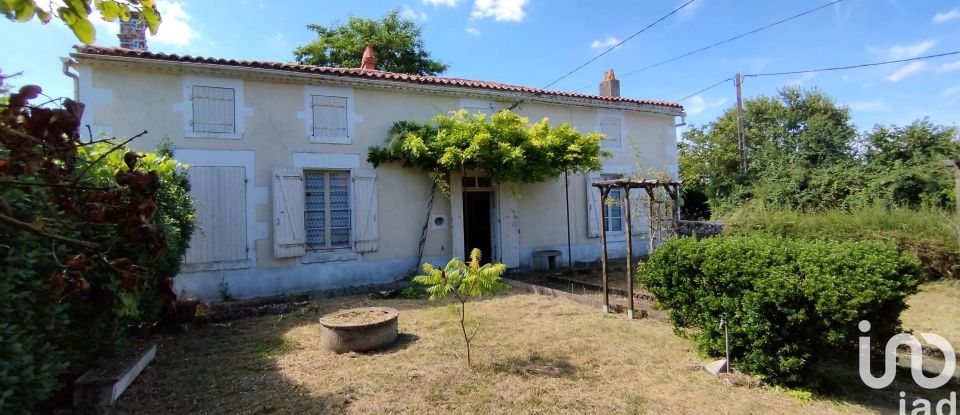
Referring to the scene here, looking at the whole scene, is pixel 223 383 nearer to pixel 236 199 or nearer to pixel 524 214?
pixel 236 199

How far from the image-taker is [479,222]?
37.6 feet

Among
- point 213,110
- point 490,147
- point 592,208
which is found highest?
point 213,110

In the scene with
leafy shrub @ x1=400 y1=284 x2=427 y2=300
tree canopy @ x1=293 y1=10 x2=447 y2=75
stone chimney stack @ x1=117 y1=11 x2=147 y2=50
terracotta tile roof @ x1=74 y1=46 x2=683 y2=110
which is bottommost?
leafy shrub @ x1=400 y1=284 x2=427 y2=300

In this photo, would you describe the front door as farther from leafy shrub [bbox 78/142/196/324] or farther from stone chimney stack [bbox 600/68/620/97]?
leafy shrub [bbox 78/142/196/324]

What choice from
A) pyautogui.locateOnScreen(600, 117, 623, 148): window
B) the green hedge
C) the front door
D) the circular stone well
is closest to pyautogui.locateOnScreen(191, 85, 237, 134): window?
the green hedge

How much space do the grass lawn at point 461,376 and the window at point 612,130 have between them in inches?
262

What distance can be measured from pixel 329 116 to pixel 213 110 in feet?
6.23

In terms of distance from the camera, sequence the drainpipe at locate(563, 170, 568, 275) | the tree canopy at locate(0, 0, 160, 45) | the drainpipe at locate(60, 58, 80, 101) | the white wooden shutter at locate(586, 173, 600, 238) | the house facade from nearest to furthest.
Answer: the tree canopy at locate(0, 0, 160, 45)
the drainpipe at locate(60, 58, 80, 101)
the house facade
the drainpipe at locate(563, 170, 568, 275)
the white wooden shutter at locate(586, 173, 600, 238)

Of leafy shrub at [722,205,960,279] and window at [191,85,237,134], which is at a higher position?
window at [191,85,237,134]

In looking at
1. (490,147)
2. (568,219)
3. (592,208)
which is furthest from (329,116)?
(592,208)

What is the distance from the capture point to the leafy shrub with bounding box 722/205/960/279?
7.98 metres

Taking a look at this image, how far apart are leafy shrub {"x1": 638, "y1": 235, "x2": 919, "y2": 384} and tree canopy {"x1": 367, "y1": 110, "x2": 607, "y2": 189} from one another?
5.01m

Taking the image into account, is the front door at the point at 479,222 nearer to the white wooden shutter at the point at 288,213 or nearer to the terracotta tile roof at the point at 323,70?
the terracotta tile roof at the point at 323,70

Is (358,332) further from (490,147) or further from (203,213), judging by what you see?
(490,147)
